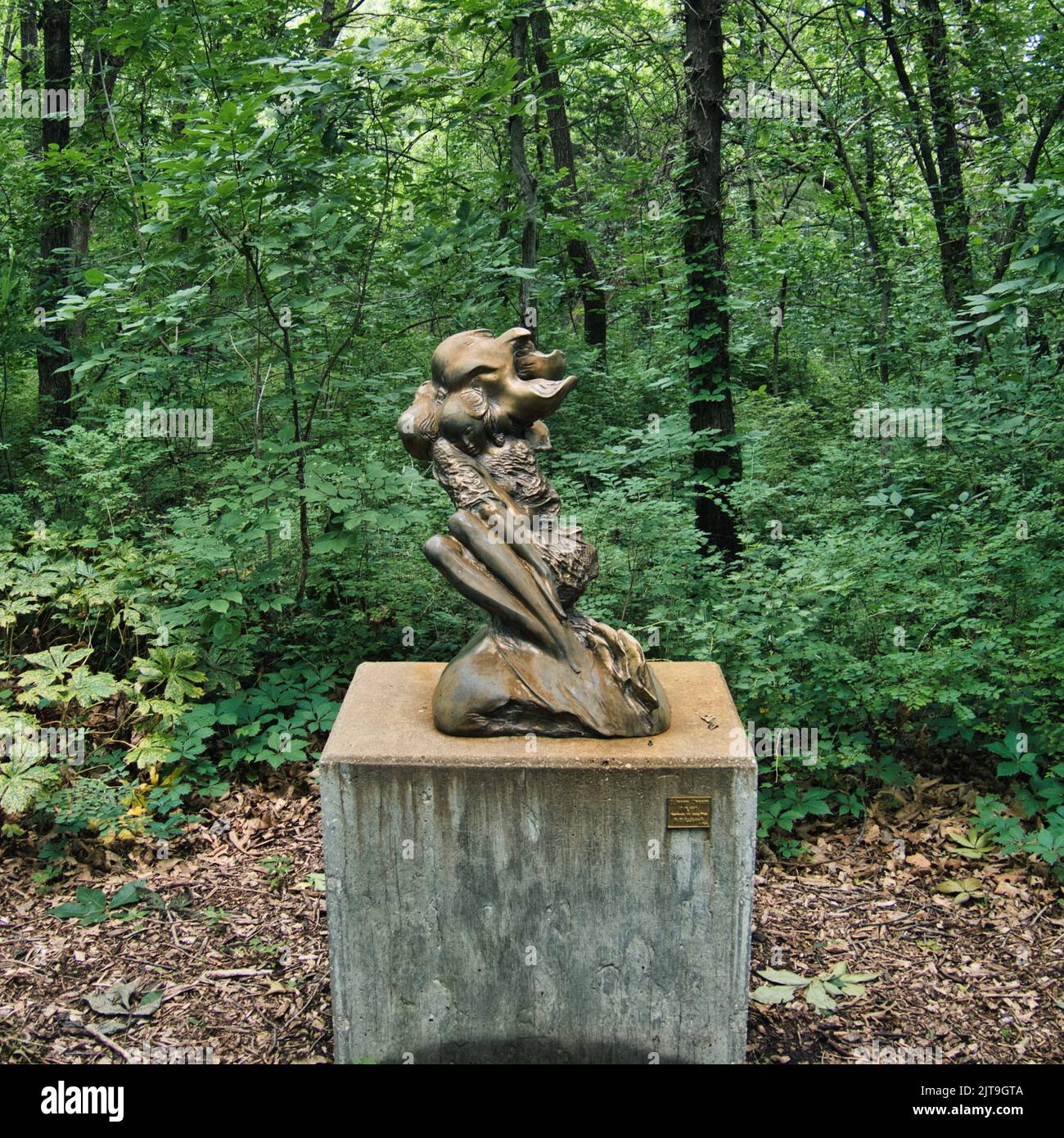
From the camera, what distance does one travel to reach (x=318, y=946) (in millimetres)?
4418

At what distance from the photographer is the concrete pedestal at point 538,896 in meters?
3.39

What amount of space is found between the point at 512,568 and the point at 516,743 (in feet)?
1.99

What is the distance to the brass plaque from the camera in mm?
3385

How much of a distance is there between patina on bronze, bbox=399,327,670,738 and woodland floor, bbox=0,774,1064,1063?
1.44 metres

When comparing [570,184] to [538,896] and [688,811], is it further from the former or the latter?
[538,896]

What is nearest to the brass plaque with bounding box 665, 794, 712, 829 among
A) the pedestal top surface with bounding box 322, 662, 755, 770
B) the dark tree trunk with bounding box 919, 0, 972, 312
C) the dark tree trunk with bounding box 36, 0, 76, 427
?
the pedestal top surface with bounding box 322, 662, 755, 770

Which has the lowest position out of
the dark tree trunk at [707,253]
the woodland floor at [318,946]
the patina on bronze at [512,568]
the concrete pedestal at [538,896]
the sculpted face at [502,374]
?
the woodland floor at [318,946]

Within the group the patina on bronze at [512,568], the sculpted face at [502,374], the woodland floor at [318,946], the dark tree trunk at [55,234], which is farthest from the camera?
the dark tree trunk at [55,234]

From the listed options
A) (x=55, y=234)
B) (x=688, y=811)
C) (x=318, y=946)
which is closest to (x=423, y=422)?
(x=688, y=811)

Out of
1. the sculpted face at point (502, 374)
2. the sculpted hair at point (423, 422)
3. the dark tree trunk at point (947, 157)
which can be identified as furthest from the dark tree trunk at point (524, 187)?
the dark tree trunk at point (947, 157)

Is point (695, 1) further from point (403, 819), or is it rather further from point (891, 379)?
point (403, 819)

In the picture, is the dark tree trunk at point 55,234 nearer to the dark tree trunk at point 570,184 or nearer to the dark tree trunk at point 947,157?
the dark tree trunk at point 570,184

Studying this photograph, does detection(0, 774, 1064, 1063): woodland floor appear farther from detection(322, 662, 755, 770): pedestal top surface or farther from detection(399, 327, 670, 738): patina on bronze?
detection(399, 327, 670, 738): patina on bronze

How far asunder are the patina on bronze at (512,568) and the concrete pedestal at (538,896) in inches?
4.4
